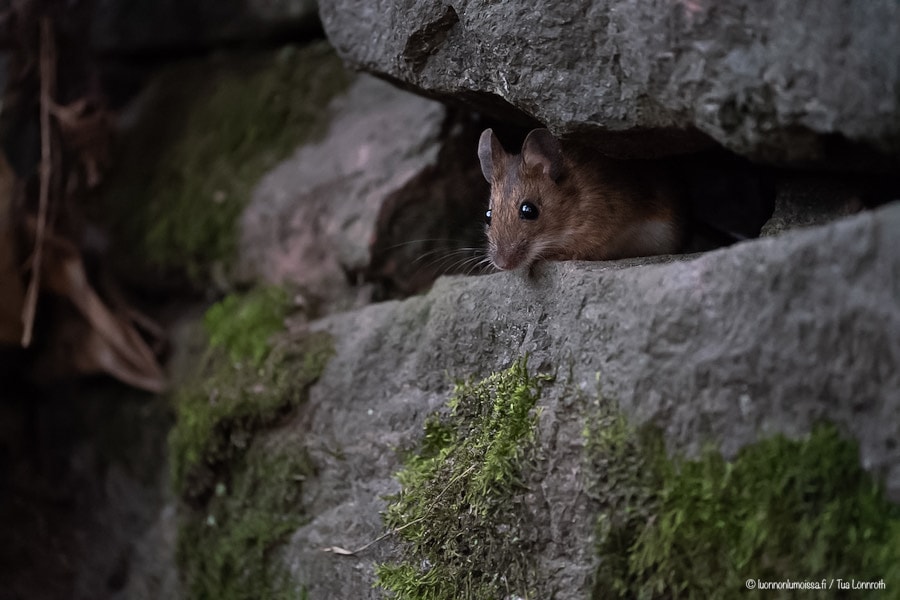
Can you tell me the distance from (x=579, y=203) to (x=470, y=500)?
4.73 feet

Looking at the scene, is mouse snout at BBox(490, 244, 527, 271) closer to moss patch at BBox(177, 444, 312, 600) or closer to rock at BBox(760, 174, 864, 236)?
rock at BBox(760, 174, 864, 236)

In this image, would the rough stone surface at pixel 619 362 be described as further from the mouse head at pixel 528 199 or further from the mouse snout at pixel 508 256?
the mouse head at pixel 528 199

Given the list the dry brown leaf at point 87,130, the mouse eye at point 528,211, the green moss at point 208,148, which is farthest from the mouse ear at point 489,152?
the dry brown leaf at point 87,130

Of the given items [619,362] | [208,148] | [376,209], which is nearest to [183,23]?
[208,148]

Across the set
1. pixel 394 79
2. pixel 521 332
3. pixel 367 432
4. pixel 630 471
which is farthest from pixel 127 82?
pixel 630 471

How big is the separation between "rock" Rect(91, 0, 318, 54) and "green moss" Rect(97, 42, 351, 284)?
0.51ft

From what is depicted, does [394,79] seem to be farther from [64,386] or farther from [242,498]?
[64,386]

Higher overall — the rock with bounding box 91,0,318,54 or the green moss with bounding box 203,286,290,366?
the rock with bounding box 91,0,318,54

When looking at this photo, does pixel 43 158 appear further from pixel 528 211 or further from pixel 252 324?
pixel 528 211

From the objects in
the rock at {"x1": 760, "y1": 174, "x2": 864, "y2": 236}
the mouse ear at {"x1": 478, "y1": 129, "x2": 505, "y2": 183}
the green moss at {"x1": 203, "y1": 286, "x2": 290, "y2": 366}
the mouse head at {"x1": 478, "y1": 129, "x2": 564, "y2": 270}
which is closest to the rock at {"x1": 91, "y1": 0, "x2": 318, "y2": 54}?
the green moss at {"x1": 203, "y1": 286, "x2": 290, "y2": 366}

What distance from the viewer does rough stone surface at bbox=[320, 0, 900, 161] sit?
2384 millimetres

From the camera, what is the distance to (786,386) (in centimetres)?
246

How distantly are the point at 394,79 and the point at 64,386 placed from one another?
3.54m

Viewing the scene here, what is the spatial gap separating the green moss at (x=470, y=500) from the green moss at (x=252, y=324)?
1.46m
